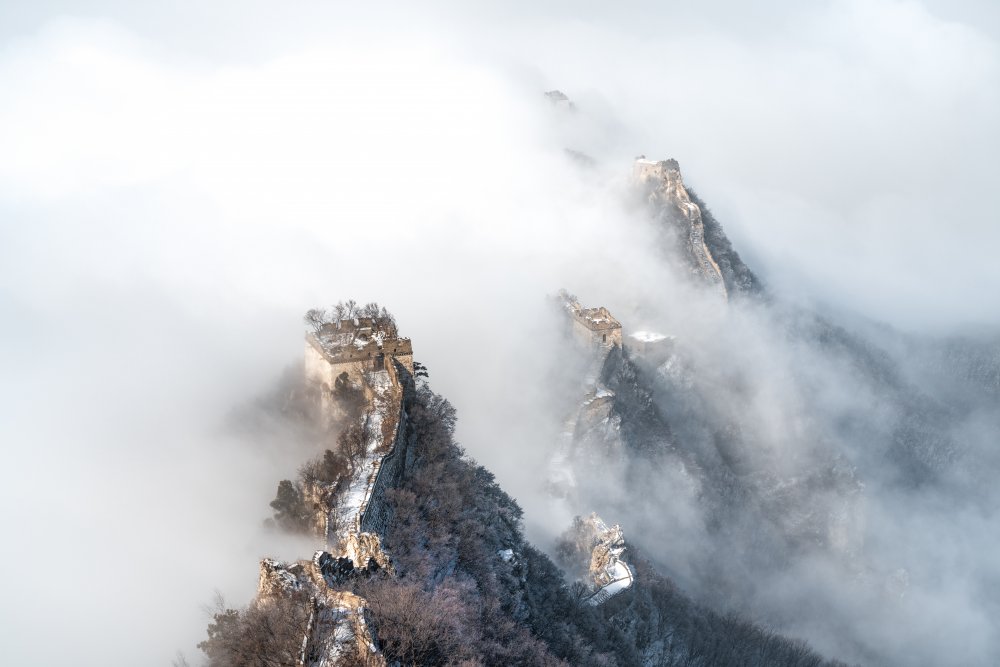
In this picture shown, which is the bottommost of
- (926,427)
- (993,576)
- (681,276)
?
(993,576)

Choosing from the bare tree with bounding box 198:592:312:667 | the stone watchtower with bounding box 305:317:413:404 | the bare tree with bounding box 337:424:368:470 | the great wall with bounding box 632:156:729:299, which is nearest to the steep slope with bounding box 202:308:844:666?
the bare tree with bounding box 198:592:312:667

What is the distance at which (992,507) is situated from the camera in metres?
160

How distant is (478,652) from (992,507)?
161 m

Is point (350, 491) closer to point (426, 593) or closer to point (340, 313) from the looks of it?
point (426, 593)

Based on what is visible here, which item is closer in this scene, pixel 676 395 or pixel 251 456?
Result: pixel 251 456

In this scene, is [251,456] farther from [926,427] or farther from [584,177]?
[926,427]

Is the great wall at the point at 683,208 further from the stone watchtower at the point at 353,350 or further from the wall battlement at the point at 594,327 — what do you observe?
the stone watchtower at the point at 353,350

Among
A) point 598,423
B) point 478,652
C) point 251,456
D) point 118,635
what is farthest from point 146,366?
point 598,423

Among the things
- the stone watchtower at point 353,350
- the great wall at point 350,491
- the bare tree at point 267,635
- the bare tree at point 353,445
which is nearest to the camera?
the bare tree at point 267,635

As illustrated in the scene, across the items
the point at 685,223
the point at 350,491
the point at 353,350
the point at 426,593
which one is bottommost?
the point at 685,223

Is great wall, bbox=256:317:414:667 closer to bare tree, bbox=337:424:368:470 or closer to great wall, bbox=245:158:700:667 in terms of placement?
great wall, bbox=245:158:700:667

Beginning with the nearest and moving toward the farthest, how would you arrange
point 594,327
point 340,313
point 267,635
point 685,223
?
point 267,635, point 340,313, point 594,327, point 685,223

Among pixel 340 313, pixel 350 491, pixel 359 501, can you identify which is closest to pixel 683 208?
pixel 340 313

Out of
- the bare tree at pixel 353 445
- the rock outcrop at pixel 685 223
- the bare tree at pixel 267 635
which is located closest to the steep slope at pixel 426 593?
the bare tree at pixel 267 635
